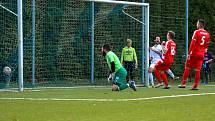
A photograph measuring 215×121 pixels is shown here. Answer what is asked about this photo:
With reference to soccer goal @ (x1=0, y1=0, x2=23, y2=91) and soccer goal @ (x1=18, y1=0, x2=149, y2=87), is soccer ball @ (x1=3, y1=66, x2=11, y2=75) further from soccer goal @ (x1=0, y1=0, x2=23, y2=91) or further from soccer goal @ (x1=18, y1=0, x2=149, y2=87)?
soccer goal @ (x1=18, y1=0, x2=149, y2=87)

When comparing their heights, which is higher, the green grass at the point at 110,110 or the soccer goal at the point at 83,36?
the soccer goal at the point at 83,36

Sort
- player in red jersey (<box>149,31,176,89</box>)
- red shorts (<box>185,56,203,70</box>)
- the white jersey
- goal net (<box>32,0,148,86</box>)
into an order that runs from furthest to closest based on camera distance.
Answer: the white jersey
goal net (<box>32,0,148,86</box>)
player in red jersey (<box>149,31,176,89</box>)
red shorts (<box>185,56,203,70</box>)

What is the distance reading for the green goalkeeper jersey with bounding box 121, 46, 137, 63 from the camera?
23578 mm

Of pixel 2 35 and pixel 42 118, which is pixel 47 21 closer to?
pixel 2 35

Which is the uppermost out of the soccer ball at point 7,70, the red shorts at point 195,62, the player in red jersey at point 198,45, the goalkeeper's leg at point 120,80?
the player in red jersey at point 198,45

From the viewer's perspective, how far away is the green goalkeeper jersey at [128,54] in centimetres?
2358

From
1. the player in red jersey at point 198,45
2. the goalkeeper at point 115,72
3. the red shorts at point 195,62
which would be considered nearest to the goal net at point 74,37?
the goalkeeper at point 115,72

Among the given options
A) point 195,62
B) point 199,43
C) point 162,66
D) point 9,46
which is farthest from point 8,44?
point 199,43

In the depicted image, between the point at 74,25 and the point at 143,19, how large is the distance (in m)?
2.75

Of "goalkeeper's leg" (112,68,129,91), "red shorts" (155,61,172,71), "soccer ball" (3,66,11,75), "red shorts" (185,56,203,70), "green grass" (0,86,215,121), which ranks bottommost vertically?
"green grass" (0,86,215,121)

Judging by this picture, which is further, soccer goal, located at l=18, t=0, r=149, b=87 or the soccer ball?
soccer goal, located at l=18, t=0, r=149, b=87

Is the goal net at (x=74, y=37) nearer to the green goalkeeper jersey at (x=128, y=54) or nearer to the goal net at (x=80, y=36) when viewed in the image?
the goal net at (x=80, y=36)

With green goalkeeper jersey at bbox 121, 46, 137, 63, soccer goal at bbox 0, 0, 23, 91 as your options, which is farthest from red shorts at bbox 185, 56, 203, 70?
soccer goal at bbox 0, 0, 23, 91

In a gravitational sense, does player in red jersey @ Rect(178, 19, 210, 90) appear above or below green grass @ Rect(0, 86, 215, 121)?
above
